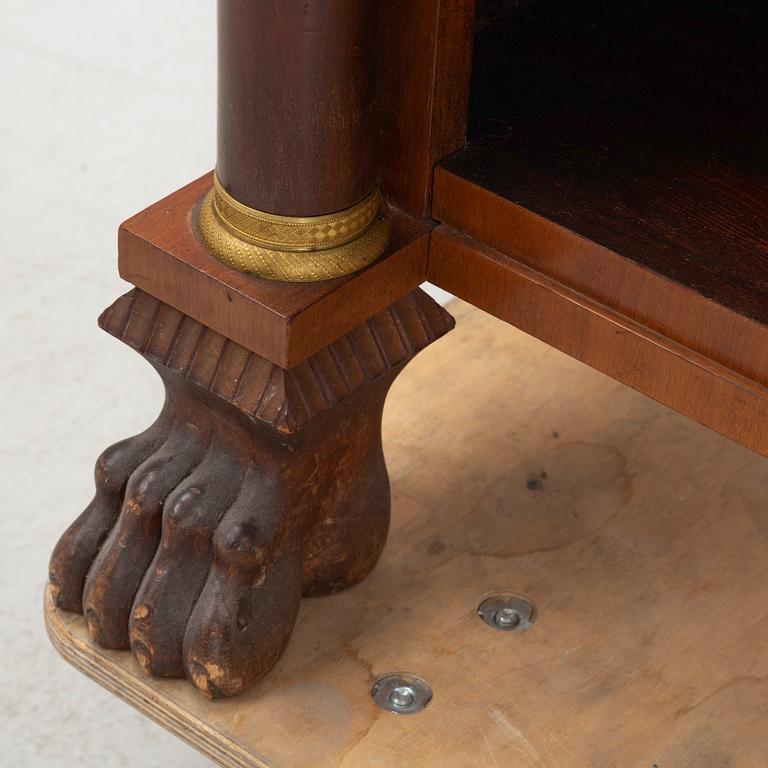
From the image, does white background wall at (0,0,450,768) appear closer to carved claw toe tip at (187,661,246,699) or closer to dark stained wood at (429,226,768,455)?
carved claw toe tip at (187,661,246,699)

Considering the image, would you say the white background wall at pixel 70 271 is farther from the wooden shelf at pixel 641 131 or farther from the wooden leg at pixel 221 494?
the wooden shelf at pixel 641 131

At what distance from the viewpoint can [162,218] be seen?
0.98m

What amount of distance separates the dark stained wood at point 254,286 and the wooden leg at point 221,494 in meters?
0.02

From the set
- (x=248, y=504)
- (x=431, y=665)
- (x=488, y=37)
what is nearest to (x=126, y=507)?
(x=248, y=504)

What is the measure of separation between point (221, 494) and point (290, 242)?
0.16 metres

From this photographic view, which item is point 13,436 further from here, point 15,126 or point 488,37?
point 488,37

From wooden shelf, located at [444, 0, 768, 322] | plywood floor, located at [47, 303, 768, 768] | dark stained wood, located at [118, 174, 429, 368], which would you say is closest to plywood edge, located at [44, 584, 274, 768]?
plywood floor, located at [47, 303, 768, 768]

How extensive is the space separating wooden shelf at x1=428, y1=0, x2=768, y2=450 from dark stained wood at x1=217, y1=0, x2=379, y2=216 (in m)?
0.08

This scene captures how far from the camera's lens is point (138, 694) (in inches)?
41.4

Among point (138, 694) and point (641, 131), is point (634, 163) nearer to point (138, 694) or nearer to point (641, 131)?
point (641, 131)

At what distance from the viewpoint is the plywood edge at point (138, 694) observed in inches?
40.1

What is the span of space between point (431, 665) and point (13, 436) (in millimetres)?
573

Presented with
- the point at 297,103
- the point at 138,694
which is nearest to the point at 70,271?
the point at 138,694

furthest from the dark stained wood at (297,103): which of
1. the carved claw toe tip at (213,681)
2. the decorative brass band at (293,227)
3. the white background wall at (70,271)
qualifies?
the white background wall at (70,271)
